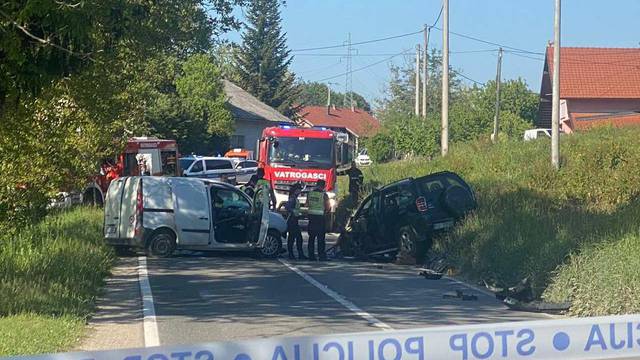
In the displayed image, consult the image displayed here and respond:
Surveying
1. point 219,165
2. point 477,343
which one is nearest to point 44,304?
point 477,343

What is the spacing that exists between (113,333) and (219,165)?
112ft

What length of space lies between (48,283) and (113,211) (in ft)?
23.3

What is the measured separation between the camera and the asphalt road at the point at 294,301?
11.8 m

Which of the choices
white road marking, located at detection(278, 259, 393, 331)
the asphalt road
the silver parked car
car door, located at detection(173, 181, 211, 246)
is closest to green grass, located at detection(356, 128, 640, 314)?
the asphalt road

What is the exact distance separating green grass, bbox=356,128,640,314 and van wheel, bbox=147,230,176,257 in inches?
213

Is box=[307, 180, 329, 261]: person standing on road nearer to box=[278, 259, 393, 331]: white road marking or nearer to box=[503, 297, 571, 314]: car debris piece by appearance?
box=[278, 259, 393, 331]: white road marking

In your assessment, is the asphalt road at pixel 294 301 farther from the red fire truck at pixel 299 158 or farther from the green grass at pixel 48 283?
the red fire truck at pixel 299 158

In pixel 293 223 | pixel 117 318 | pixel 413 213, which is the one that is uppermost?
pixel 413 213

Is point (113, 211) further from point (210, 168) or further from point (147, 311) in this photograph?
point (210, 168)

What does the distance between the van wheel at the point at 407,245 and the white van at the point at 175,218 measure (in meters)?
2.80

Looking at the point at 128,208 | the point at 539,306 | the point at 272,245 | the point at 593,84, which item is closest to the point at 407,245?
the point at 272,245

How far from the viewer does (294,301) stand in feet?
46.9

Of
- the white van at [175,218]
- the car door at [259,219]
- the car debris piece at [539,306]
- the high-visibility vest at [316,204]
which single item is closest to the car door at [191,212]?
the white van at [175,218]

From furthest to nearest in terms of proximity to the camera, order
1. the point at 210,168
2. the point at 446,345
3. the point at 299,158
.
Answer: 1. the point at 210,168
2. the point at 299,158
3. the point at 446,345
